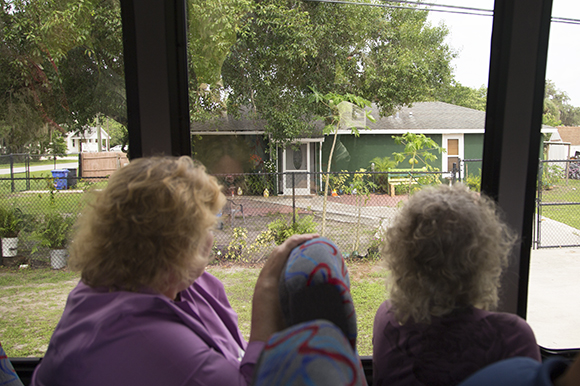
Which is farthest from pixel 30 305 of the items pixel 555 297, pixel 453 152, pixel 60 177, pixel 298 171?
pixel 555 297

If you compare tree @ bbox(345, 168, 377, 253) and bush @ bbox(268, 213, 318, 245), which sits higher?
tree @ bbox(345, 168, 377, 253)

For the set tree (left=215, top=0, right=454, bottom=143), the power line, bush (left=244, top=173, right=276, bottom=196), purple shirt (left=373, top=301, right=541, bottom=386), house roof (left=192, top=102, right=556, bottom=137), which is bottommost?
purple shirt (left=373, top=301, right=541, bottom=386)

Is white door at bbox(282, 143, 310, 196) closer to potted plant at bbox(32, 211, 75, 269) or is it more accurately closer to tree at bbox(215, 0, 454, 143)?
tree at bbox(215, 0, 454, 143)

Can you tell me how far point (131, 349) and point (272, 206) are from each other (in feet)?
4.21

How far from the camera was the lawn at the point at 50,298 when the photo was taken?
1866 millimetres

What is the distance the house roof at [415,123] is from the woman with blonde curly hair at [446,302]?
92cm

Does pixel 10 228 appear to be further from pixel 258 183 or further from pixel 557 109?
pixel 557 109

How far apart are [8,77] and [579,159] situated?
2.73m

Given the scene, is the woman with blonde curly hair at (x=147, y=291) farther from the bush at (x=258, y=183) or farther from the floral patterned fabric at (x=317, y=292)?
the bush at (x=258, y=183)

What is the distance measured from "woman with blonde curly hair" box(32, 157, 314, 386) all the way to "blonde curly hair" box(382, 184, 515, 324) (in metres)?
0.25

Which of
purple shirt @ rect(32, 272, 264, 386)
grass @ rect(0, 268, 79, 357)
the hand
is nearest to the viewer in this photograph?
purple shirt @ rect(32, 272, 264, 386)

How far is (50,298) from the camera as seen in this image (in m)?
1.91

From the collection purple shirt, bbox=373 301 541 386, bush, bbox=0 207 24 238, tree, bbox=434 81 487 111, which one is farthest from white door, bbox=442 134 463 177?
bush, bbox=0 207 24 238

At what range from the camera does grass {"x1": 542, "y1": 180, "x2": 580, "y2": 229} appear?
67.4 inches
